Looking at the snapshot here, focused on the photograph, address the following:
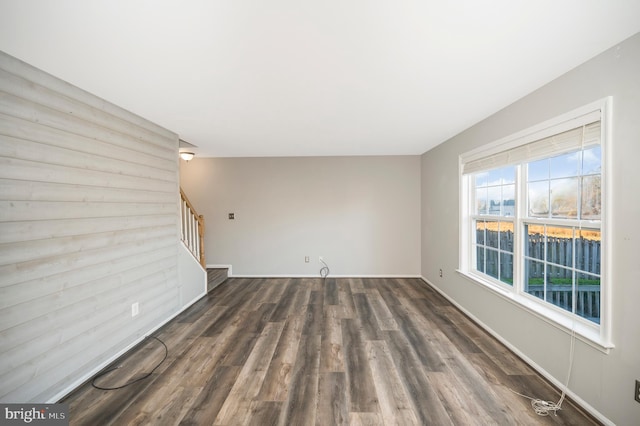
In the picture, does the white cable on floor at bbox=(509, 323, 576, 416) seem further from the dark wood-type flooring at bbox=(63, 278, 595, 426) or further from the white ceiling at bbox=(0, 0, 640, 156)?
the white ceiling at bbox=(0, 0, 640, 156)

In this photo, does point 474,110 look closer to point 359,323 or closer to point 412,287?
point 359,323

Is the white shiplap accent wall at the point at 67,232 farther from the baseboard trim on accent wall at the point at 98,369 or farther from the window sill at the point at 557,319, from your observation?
the window sill at the point at 557,319

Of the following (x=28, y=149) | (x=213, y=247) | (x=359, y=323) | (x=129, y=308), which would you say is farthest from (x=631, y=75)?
(x=213, y=247)

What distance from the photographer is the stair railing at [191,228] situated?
3.76 m

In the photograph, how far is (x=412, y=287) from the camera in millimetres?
4359

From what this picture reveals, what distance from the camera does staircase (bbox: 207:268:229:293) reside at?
4336mm

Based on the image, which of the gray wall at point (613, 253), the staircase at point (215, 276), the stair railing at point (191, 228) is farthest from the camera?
the staircase at point (215, 276)

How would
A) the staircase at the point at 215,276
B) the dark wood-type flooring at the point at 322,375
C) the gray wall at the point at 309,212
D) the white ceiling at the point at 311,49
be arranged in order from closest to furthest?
the white ceiling at the point at 311,49 < the dark wood-type flooring at the point at 322,375 < the staircase at the point at 215,276 < the gray wall at the point at 309,212

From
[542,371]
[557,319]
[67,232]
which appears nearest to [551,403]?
[542,371]

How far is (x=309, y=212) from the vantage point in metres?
5.00

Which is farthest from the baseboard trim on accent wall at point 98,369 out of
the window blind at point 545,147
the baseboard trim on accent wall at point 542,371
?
the window blind at point 545,147

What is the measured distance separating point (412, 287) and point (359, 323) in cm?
177

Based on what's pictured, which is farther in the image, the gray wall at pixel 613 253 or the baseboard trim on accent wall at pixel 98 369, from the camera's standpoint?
the baseboard trim on accent wall at pixel 98 369

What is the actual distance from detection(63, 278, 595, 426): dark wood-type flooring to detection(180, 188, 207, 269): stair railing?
1036 millimetres
